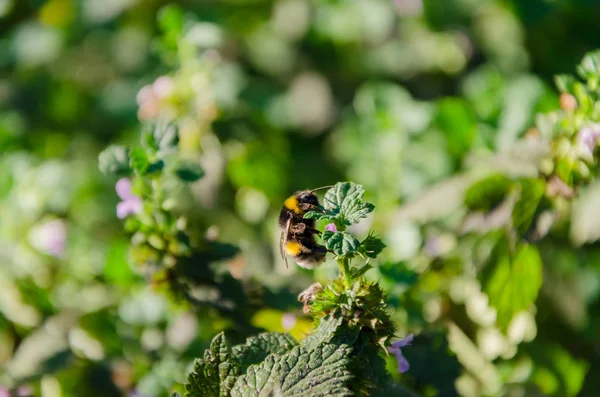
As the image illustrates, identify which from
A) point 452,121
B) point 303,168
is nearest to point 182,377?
point 452,121

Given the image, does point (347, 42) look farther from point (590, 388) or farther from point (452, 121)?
point (590, 388)

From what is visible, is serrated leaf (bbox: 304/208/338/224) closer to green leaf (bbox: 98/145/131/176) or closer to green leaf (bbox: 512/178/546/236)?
green leaf (bbox: 98/145/131/176)

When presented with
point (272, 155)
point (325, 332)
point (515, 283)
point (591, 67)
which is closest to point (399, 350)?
point (325, 332)

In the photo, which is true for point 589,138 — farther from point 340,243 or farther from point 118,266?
point 118,266

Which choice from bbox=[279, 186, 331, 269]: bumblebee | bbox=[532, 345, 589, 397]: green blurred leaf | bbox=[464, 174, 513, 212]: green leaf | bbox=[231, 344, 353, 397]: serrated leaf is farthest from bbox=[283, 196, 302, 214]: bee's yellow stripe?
bbox=[532, 345, 589, 397]: green blurred leaf

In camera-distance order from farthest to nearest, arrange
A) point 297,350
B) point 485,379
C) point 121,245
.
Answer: point 121,245
point 485,379
point 297,350

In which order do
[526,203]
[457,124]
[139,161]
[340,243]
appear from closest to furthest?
[340,243] → [139,161] → [526,203] → [457,124]
